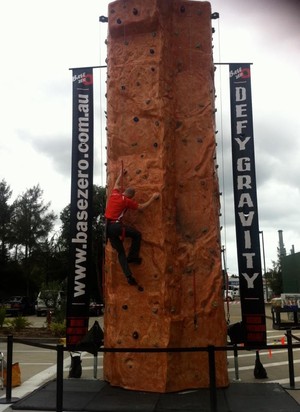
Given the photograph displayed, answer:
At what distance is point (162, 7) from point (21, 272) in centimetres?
3989

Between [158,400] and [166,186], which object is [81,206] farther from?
[158,400]

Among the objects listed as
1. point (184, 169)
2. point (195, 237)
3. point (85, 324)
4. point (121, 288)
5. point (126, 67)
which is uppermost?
point (126, 67)

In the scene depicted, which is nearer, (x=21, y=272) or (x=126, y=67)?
(x=126, y=67)

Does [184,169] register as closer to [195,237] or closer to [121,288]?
[195,237]

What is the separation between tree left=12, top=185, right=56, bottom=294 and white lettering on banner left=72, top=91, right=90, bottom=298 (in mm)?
39075

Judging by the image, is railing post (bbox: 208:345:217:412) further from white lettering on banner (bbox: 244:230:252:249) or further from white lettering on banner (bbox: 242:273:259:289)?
white lettering on banner (bbox: 244:230:252:249)

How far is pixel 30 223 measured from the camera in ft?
163

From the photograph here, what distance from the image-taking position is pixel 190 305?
28.3ft

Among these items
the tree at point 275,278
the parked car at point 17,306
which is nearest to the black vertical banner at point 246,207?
the parked car at point 17,306

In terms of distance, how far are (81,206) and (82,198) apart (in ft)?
0.56

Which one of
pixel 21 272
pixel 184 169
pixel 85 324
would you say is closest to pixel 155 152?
pixel 184 169

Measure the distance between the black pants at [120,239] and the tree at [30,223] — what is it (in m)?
40.7

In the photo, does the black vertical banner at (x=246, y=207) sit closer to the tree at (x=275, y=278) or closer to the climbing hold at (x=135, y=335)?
the climbing hold at (x=135, y=335)

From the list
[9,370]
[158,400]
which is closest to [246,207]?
[158,400]
